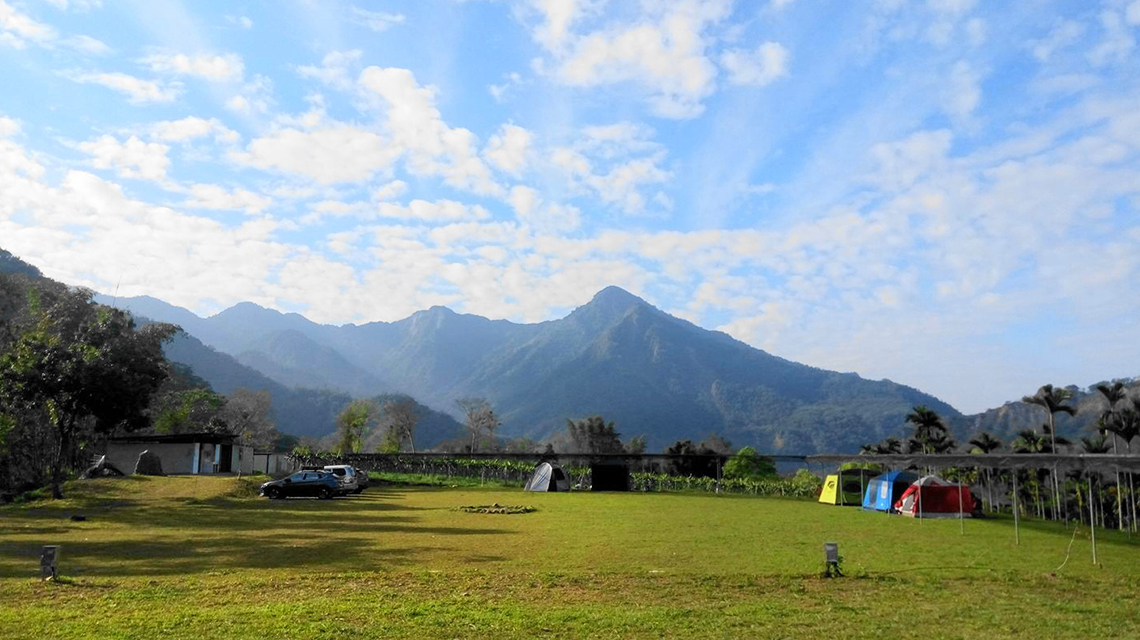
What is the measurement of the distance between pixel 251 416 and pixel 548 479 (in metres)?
50.0

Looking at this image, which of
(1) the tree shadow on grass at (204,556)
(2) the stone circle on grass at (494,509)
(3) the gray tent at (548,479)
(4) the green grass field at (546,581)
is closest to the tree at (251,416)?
(3) the gray tent at (548,479)

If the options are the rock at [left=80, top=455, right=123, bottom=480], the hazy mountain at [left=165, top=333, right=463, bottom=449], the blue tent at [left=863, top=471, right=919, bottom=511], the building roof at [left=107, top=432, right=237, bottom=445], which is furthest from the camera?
the hazy mountain at [left=165, top=333, right=463, bottom=449]

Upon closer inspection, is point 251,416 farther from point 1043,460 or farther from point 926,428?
point 1043,460

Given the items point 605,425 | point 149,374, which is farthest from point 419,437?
point 149,374

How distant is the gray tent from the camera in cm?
4394

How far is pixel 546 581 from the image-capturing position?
11742 millimetres

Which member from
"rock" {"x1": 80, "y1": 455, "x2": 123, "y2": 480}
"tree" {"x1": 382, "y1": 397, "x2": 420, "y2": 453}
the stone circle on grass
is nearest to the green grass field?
the stone circle on grass

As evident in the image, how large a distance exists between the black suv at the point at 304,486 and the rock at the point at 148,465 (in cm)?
1087

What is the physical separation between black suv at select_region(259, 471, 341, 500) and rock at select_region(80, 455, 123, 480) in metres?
11.3

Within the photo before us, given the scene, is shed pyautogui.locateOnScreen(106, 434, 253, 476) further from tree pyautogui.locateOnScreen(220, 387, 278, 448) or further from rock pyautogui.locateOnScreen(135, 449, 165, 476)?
tree pyautogui.locateOnScreen(220, 387, 278, 448)

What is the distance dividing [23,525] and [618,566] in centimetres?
1713

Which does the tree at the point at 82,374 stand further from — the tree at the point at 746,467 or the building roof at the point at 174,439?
the tree at the point at 746,467

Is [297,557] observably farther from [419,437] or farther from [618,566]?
[419,437]

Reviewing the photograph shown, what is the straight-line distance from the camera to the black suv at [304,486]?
33.4m
